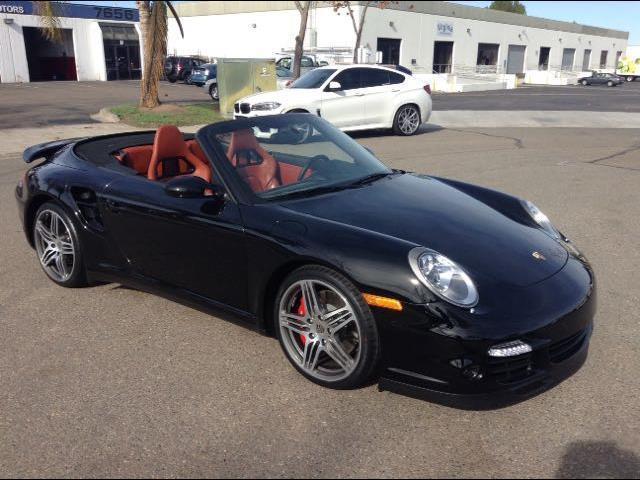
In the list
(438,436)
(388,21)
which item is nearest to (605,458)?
(438,436)

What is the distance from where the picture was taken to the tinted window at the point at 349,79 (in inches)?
544

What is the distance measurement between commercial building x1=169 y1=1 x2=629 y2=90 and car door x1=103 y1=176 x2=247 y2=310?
36272mm

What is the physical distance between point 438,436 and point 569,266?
1238mm

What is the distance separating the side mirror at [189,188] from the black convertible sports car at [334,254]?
0.01 m

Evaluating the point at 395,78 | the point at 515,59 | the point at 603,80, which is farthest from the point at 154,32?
the point at 515,59

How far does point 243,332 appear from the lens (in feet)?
12.7

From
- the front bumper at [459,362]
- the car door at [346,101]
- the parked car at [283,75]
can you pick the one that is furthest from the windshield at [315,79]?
the front bumper at [459,362]

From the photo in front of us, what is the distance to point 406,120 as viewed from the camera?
1438 centimetres

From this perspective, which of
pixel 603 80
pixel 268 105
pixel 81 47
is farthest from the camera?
pixel 603 80

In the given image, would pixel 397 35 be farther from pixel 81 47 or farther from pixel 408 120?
pixel 408 120

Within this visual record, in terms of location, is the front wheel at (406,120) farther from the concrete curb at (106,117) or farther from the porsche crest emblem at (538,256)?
the porsche crest emblem at (538,256)

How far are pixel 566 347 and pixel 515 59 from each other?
68.8 metres

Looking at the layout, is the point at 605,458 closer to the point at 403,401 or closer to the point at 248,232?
the point at 403,401

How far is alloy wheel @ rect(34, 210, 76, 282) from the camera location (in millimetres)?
4523
